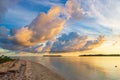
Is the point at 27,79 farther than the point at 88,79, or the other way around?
the point at 88,79

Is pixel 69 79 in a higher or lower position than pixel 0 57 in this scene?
lower

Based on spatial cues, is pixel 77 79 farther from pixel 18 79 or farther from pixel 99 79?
pixel 18 79

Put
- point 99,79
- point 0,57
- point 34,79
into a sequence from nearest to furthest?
1. point 34,79
2. point 99,79
3. point 0,57

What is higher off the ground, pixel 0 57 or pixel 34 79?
pixel 0 57

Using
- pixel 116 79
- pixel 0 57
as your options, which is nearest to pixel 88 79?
pixel 116 79

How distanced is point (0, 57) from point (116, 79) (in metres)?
35.3

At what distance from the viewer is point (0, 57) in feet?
223

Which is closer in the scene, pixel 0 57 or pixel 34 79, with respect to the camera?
pixel 34 79

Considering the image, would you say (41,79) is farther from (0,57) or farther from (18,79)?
(0,57)

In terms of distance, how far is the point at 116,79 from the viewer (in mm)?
46969

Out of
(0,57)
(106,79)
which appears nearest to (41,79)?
(106,79)

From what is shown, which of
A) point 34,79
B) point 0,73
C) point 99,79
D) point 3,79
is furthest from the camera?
point 99,79

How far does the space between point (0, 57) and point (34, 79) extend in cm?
4069

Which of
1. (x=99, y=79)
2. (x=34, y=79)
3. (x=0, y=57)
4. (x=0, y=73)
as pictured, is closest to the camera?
(x=34, y=79)
